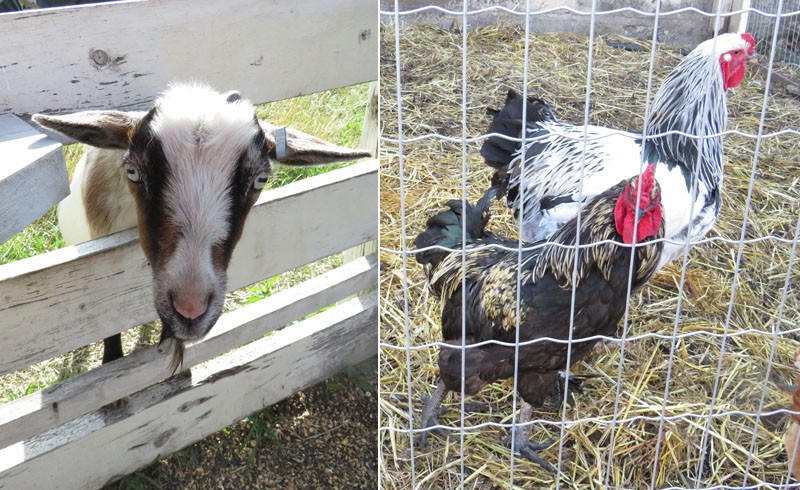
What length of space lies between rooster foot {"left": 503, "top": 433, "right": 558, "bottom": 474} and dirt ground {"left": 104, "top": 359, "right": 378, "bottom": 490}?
52 centimetres

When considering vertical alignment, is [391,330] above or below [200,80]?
below

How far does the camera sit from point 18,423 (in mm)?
1989

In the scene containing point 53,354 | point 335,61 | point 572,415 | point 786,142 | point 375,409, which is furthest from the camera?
point 786,142

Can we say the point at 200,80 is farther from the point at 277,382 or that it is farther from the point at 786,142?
the point at 786,142

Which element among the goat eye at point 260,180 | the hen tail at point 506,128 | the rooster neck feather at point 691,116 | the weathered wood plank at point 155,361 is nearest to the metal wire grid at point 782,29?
the rooster neck feather at point 691,116

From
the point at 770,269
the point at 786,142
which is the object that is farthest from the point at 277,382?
the point at 786,142

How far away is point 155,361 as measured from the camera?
2.23 m

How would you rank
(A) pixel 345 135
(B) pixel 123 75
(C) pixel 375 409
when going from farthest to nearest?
1. (A) pixel 345 135
2. (C) pixel 375 409
3. (B) pixel 123 75

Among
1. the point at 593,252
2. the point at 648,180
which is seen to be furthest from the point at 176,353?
the point at 648,180

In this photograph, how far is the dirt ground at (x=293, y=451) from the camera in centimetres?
246

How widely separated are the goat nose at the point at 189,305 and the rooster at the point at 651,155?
1.34m

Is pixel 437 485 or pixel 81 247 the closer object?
pixel 81 247

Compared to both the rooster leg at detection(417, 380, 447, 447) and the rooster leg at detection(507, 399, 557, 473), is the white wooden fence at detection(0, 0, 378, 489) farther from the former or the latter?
the rooster leg at detection(507, 399, 557, 473)

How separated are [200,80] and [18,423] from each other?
104cm
